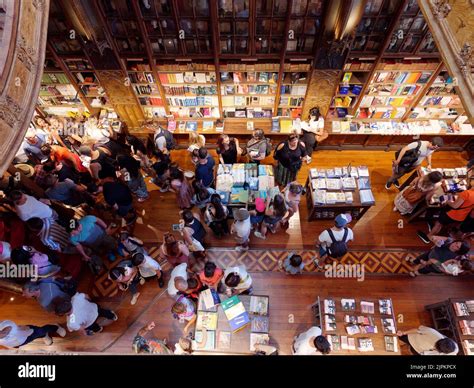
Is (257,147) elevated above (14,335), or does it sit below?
above

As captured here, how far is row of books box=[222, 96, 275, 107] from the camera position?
8195mm

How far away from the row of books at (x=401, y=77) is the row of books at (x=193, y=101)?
4.15 meters

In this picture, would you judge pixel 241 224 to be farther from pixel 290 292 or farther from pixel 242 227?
pixel 290 292

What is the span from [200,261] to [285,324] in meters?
2.19

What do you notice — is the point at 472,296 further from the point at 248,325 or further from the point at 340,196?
the point at 248,325

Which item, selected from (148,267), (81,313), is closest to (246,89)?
(148,267)

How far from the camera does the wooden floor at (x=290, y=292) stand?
20.0 feet

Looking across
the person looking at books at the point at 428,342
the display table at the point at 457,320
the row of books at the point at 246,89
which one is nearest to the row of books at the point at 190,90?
the row of books at the point at 246,89

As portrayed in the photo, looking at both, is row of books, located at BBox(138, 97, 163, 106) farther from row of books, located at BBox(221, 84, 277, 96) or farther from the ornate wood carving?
the ornate wood carving

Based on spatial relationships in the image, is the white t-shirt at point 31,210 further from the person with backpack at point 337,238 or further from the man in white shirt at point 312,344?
the person with backpack at point 337,238

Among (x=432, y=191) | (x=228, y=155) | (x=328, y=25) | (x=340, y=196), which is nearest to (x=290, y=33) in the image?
(x=328, y=25)

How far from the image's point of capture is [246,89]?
7898mm

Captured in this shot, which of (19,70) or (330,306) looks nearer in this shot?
(19,70)

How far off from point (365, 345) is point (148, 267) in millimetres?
4174
